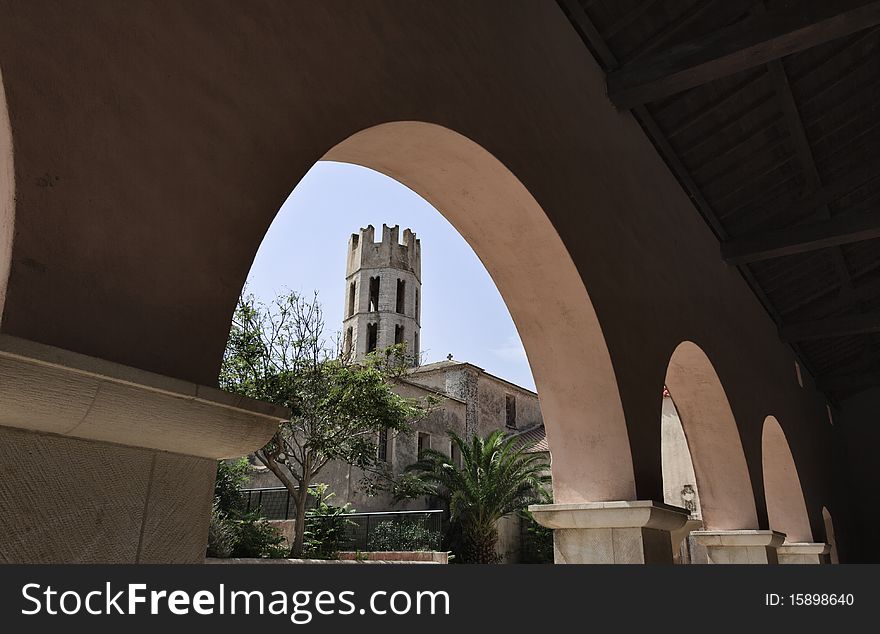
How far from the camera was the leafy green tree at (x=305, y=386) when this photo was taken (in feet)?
37.7

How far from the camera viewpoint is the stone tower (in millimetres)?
29688

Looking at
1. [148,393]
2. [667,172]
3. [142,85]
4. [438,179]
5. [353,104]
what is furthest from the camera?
[667,172]

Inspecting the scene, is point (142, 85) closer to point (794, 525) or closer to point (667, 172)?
point (667, 172)

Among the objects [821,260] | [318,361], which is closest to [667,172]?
[821,260]

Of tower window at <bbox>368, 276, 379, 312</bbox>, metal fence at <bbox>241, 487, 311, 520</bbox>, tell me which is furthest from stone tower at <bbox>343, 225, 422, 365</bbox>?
metal fence at <bbox>241, 487, 311, 520</bbox>

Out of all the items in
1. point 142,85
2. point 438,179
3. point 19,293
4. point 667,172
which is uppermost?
point 667,172

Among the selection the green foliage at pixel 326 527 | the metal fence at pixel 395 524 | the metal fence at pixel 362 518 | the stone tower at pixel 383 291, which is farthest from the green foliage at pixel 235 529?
the stone tower at pixel 383 291

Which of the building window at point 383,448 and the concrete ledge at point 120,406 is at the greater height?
the building window at point 383,448

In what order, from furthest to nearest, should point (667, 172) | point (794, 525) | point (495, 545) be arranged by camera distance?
point (495, 545) → point (794, 525) → point (667, 172)

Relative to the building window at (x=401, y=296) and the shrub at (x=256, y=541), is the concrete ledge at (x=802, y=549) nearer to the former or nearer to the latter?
the shrub at (x=256, y=541)

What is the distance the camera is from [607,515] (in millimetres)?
3910

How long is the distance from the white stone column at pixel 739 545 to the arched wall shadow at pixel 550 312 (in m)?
2.98
